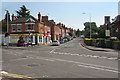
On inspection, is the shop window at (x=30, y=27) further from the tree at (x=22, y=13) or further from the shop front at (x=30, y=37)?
the tree at (x=22, y=13)

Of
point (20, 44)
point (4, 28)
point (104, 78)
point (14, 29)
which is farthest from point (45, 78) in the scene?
point (4, 28)

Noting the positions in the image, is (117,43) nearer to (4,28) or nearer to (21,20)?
(21,20)

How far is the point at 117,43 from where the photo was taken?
23719mm

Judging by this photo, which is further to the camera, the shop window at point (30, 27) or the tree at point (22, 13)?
the tree at point (22, 13)

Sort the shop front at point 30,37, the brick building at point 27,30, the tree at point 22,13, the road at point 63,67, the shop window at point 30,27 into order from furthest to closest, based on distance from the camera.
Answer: the tree at point 22,13, the shop window at point 30,27, the brick building at point 27,30, the shop front at point 30,37, the road at point 63,67

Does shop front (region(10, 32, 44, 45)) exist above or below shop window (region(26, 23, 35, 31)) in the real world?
below

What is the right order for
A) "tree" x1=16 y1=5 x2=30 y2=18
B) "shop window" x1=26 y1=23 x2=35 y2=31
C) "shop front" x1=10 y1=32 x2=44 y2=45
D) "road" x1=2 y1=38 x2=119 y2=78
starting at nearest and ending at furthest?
"road" x1=2 y1=38 x2=119 y2=78, "shop front" x1=10 y1=32 x2=44 y2=45, "shop window" x1=26 y1=23 x2=35 y2=31, "tree" x1=16 y1=5 x2=30 y2=18

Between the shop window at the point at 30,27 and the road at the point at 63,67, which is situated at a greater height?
the shop window at the point at 30,27

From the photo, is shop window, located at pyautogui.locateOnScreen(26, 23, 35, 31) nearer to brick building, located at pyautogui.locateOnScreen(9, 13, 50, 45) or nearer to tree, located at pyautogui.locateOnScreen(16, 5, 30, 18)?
brick building, located at pyautogui.locateOnScreen(9, 13, 50, 45)

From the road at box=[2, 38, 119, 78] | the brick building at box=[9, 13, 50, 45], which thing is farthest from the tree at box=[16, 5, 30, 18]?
the road at box=[2, 38, 119, 78]

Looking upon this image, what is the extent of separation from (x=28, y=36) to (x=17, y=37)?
3.99m

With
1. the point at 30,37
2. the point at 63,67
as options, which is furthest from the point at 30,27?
the point at 63,67

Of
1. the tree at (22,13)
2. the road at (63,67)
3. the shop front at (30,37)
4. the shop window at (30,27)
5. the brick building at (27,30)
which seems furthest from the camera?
the tree at (22,13)

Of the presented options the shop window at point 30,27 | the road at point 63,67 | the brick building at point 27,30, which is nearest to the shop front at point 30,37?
the brick building at point 27,30
